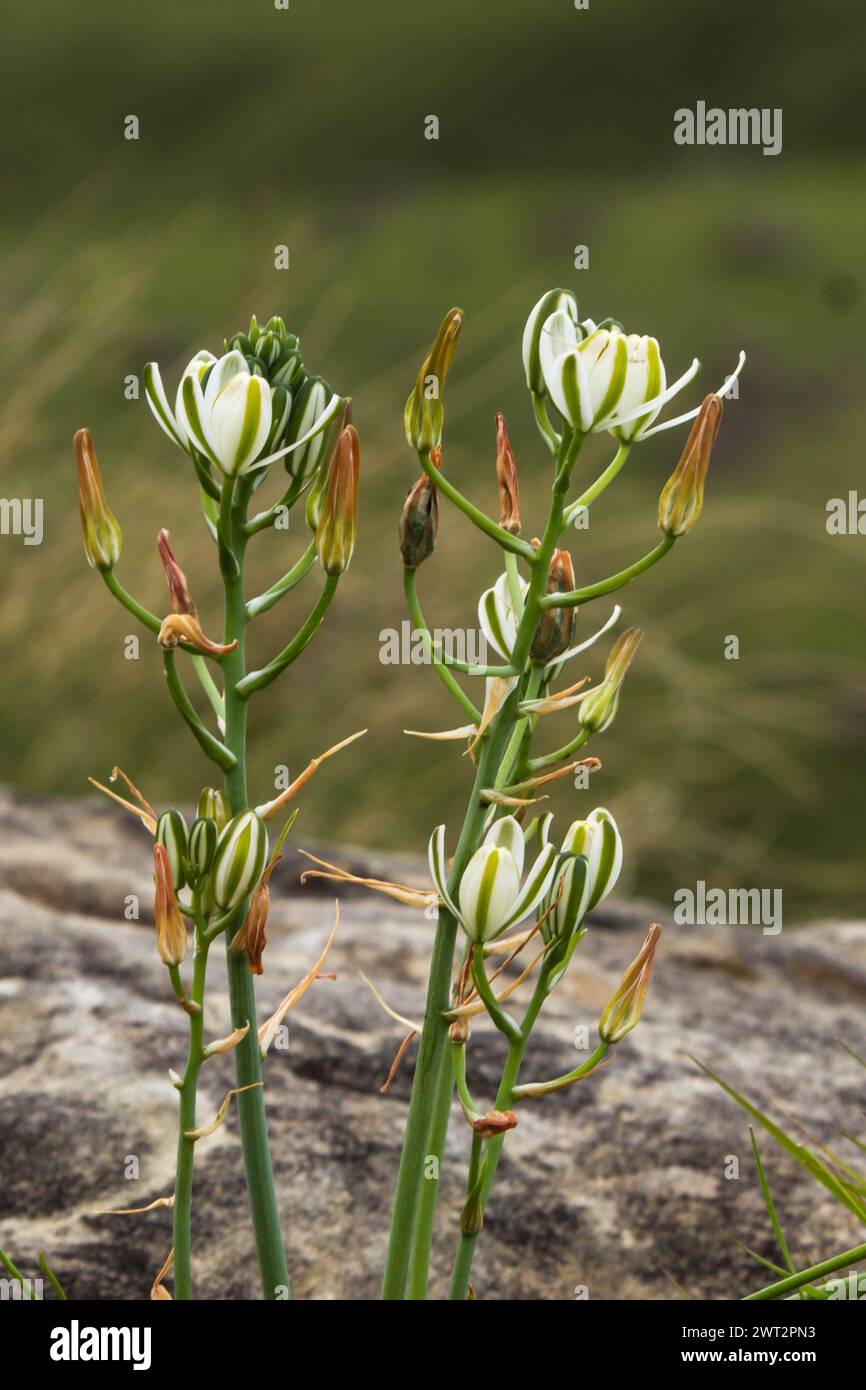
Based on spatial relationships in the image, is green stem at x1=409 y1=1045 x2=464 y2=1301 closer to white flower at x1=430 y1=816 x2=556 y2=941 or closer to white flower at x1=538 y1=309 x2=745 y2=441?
white flower at x1=430 y1=816 x2=556 y2=941

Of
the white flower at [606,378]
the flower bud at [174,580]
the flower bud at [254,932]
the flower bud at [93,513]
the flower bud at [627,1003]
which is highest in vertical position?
the white flower at [606,378]

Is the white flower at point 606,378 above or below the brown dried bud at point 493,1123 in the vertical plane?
above

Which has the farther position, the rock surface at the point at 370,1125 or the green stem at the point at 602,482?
the rock surface at the point at 370,1125

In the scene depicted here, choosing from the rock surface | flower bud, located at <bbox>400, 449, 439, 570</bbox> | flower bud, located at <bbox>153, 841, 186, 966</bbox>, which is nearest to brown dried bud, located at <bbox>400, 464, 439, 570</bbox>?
flower bud, located at <bbox>400, 449, 439, 570</bbox>

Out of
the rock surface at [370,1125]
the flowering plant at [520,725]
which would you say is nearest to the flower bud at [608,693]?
the flowering plant at [520,725]

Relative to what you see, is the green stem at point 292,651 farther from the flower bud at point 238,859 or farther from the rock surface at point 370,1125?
the rock surface at point 370,1125

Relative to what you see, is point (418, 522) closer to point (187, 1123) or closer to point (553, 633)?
point (553, 633)
